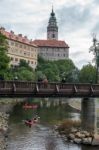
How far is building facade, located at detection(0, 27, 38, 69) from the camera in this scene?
521 feet

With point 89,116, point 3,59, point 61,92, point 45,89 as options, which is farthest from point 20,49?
point 45,89

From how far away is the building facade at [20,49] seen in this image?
159 m

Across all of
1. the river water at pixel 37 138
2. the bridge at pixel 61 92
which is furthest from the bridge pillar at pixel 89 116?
the river water at pixel 37 138

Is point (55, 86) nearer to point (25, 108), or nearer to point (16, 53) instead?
point (25, 108)

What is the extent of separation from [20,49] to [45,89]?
127m

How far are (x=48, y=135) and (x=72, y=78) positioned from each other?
3880 inches

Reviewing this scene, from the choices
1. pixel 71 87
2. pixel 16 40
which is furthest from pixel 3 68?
pixel 16 40

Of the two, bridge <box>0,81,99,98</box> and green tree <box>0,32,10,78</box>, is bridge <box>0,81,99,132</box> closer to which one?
bridge <box>0,81,99,98</box>

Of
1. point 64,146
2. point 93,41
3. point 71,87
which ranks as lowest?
→ point 64,146

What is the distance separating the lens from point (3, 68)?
69688 mm

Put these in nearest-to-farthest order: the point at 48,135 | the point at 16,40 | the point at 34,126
A: 1. the point at 48,135
2. the point at 34,126
3. the point at 16,40

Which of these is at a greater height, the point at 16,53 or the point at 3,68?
the point at 16,53

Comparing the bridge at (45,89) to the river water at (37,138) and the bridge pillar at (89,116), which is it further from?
the river water at (37,138)

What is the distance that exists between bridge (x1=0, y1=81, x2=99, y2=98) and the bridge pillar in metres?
0.91
